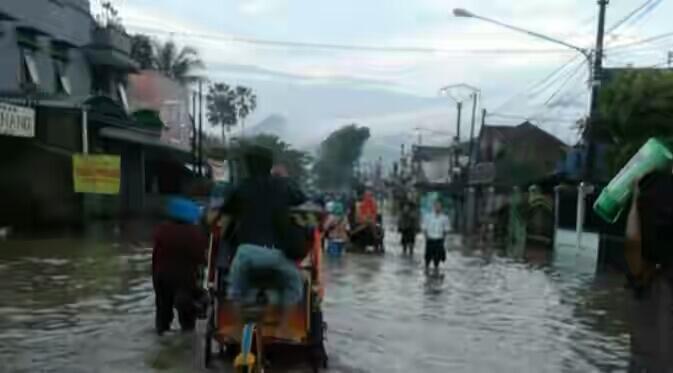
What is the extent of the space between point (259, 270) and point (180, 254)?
300cm

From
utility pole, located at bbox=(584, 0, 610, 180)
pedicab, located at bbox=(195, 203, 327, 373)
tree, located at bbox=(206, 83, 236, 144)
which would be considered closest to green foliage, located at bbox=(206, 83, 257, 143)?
tree, located at bbox=(206, 83, 236, 144)

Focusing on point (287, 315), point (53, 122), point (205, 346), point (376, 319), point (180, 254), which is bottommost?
point (376, 319)

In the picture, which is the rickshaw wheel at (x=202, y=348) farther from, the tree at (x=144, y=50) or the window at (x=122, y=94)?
the tree at (x=144, y=50)

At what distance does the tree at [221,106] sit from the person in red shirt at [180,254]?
277 feet

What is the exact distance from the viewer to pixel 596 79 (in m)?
26.1

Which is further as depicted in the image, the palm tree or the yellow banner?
the palm tree

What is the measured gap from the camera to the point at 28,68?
94.7ft

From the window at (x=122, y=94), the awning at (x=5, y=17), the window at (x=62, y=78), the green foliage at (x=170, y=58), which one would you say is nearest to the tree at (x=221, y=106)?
the green foliage at (x=170, y=58)

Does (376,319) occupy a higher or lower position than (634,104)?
lower

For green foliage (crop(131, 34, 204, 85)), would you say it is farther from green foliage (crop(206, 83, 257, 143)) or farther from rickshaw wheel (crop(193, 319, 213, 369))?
rickshaw wheel (crop(193, 319, 213, 369))

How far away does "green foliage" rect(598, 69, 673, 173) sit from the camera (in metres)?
21.0

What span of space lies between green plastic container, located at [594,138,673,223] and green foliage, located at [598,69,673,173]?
13.8m

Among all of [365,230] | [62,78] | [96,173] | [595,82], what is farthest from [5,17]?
[595,82]

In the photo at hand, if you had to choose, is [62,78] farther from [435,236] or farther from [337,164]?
[435,236]
